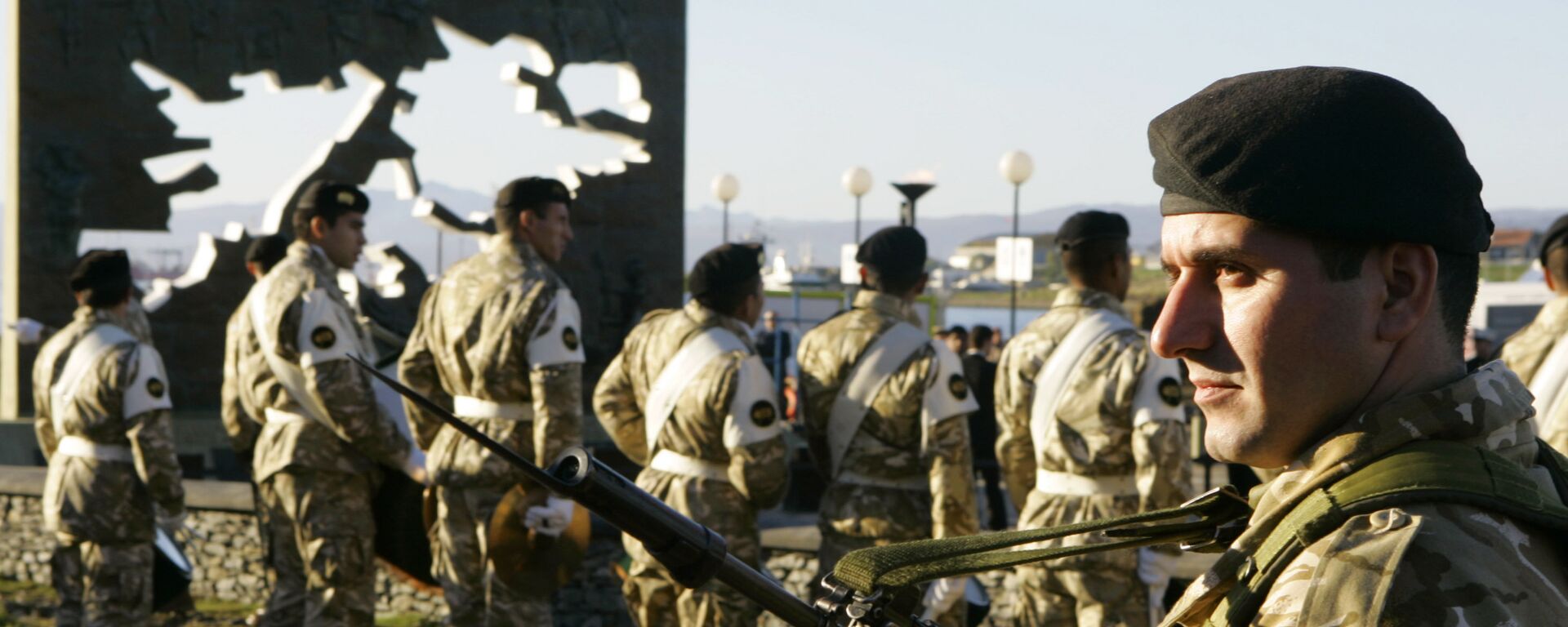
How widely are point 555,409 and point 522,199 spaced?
986mm

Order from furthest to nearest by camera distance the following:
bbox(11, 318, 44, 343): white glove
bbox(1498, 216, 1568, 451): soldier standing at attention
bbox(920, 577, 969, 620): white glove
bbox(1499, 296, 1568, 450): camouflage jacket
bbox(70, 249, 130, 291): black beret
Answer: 1. bbox(11, 318, 44, 343): white glove
2. bbox(70, 249, 130, 291): black beret
3. bbox(920, 577, 969, 620): white glove
4. bbox(1499, 296, 1568, 450): camouflage jacket
5. bbox(1498, 216, 1568, 451): soldier standing at attention

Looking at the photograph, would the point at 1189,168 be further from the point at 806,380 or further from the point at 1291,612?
the point at 806,380

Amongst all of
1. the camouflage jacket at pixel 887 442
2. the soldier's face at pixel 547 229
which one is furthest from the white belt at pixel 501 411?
the camouflage jacket at pixel 887 442

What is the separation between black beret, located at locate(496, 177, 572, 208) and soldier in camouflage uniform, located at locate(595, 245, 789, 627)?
100 centimetres

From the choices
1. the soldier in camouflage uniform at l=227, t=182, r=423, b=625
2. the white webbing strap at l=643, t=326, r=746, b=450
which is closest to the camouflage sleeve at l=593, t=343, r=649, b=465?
the white webbing strap at l=643, t=326, r=746, b=450

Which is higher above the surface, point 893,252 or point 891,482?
point 893,252

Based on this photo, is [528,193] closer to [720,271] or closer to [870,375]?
[720,271]

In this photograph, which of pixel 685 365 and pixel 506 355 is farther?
pixel 506 355

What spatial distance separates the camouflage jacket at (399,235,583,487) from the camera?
6633 millimetres

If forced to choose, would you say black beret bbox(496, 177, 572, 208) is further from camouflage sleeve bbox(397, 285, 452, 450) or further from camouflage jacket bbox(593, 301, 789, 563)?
camouflage jacket bbox(593, 301, 789, 563)

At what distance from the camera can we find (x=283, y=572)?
7398mm

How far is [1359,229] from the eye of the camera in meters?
1.44

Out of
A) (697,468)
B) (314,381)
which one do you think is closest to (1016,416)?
(697,468)

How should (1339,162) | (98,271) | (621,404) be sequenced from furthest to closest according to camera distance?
(98,271) < (621,404) < (1339,162)
